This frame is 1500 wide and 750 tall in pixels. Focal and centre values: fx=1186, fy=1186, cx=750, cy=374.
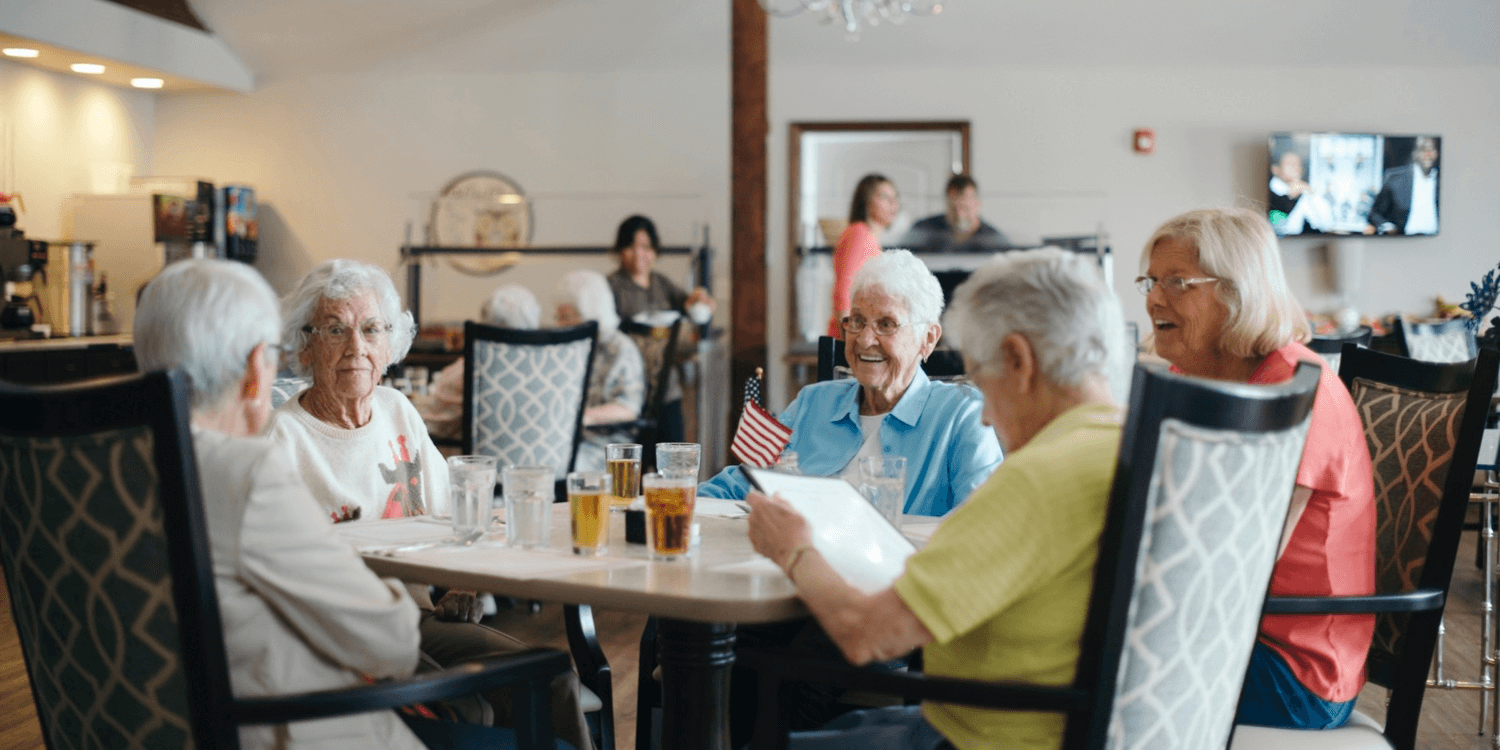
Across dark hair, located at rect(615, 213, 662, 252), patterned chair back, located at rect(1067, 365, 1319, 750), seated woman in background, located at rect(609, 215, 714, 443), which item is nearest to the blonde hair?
patterned chair back, located at rect(1067, 365, 1319, 750)

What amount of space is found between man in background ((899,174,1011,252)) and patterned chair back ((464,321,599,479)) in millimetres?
2949

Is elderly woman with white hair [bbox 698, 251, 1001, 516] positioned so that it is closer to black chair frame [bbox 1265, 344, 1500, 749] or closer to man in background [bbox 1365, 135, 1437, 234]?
black chair frame [bbox 1265, 344, 1500, 749]

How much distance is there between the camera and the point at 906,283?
91.5 inches

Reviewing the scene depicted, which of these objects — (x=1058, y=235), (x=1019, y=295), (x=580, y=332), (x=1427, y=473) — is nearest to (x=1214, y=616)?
(x=1019, y=295)

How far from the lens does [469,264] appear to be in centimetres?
748

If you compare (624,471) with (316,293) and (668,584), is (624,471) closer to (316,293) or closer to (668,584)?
(668,584)

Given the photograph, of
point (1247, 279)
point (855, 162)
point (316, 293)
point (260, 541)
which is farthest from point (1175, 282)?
point (855, 162)

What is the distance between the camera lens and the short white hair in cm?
128

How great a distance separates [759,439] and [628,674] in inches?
52.4

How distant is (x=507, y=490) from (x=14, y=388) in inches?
24.3

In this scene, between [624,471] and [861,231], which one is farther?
[861,231]

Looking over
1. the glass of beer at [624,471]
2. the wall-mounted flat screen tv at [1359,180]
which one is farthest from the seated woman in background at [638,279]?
the glass of beer at [624,471]

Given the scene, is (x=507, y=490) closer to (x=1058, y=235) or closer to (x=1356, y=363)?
(x=1356, y=363)

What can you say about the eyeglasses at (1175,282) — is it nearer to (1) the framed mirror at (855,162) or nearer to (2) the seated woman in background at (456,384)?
(2) the seated woman in background at (456,384)
